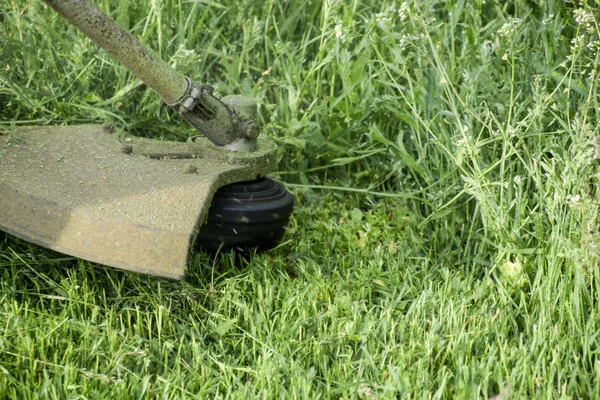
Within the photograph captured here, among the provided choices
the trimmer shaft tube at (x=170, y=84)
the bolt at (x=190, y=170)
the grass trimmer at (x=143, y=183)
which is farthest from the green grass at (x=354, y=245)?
the trimmer shaft tube at (x=170, y=84)

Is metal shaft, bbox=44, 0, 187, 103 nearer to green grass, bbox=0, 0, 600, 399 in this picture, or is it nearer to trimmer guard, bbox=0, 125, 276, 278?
trimmer guard, bbox=0, 125, 276, 278

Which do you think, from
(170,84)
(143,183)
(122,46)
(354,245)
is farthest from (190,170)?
(354,245)

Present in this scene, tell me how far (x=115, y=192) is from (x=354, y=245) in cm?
80

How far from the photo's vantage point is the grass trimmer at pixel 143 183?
2.11 meters

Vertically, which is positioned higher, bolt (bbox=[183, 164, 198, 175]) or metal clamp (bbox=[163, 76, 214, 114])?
metal clamp (bbox=[163, 76, 214, 114])

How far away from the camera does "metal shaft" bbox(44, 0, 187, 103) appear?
7.07 feet

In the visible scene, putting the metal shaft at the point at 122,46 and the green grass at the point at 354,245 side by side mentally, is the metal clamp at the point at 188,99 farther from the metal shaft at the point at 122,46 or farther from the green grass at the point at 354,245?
the green grass at the point at 354,245

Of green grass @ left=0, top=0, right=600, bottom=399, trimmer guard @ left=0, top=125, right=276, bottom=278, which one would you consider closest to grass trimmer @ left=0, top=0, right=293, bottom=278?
trimmer guard @ left=0, top=125, right=276, bottom=278

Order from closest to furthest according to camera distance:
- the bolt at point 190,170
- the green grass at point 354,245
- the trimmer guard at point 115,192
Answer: the green grass at point 354,245 → the trimmer guard at point 115,192 → the bolt at point 190,170

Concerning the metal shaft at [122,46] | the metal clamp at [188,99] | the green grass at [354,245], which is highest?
the metal shaft at [122,46]

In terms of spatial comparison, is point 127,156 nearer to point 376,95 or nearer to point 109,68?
point 109,68

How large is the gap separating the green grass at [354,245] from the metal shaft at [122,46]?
20.7 inches

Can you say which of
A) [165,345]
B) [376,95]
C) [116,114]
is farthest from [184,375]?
[376,95]

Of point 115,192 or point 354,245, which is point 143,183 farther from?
point 354,245
